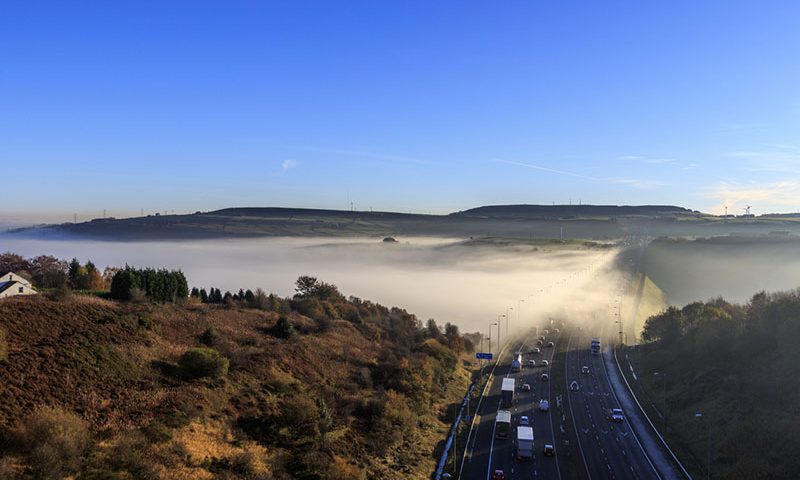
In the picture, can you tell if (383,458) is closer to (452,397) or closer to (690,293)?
(452,397)

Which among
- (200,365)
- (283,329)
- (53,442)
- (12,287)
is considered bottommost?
(283,329)

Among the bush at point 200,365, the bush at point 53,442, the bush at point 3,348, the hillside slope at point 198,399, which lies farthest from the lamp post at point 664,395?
the bush at point 3,348

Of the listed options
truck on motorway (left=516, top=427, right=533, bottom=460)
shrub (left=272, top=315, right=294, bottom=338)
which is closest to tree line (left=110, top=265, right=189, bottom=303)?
shrub (left=272, top=315, right=294, bottom=338)

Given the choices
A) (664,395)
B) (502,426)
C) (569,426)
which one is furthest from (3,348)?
(664,395)

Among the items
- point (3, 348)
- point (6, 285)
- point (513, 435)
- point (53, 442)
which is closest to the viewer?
point (53, 442)

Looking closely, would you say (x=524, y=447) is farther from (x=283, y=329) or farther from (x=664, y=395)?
(x=283, y=329)

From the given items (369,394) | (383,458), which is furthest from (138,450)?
(369,394)

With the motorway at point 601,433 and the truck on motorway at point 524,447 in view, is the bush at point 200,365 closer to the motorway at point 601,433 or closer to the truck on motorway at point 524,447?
the truck on motorway at point 524,447
